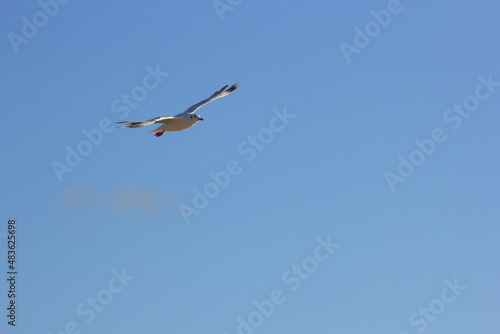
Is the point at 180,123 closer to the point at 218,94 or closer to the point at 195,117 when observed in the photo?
the point at 195,117

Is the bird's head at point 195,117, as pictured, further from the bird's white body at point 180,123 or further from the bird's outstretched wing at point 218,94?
the bird's outstretched wing at point 218,94

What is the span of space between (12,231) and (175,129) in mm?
9445

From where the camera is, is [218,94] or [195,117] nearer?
[195,117]

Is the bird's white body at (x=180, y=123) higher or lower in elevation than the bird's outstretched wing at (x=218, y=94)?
lower

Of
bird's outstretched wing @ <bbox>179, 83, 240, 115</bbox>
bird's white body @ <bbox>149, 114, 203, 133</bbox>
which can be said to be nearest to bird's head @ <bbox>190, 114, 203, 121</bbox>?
bird's white body @ <bbox>149, 114, 203, 133</bbox>

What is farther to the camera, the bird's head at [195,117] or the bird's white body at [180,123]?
the bird's head at [195,117]

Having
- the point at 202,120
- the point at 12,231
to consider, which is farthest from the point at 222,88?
the point at 12,231

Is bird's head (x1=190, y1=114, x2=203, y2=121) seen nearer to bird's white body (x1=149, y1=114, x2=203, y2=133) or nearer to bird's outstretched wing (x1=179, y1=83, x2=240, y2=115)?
bird's white body (x1=149, y1=114, x2=203, y2=133)

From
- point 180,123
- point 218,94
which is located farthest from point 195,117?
Answer: point 218,94

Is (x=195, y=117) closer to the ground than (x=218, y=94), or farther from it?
closer to the ground

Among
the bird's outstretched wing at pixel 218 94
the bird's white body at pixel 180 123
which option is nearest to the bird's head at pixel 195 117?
the bird's white body at pixel 180 123

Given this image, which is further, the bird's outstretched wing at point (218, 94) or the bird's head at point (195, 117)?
the bird's outstretched wing at point (218, 94)

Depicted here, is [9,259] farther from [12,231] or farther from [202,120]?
[202,120]

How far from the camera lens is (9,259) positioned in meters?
40.0
